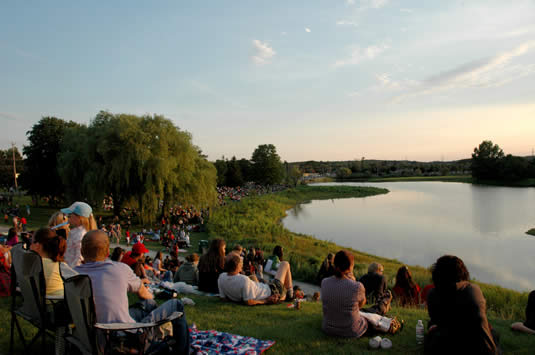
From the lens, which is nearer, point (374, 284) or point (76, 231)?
point (76, 231)

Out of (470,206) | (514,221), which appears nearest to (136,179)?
(514,221)

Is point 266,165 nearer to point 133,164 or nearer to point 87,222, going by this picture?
point 133,164

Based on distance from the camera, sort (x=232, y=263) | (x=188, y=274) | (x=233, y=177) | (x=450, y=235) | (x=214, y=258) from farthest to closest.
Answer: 1. (x=233, y=177)
2. (x=450, y=235)
3. (x=188, y=274)
4. (x=214, y=258)
5. (x=232, y=263)

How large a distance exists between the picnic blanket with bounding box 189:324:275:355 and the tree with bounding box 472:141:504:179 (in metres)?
97.1

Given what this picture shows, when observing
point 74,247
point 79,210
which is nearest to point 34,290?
point 74,247

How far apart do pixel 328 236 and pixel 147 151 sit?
14.2 metres

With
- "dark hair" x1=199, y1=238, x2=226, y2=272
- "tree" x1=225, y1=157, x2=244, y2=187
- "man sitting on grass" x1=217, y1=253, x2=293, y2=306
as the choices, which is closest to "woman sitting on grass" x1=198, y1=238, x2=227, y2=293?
"dark hair" x1=199, y1=238, x2=226, y2=272

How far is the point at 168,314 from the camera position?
10.6ft

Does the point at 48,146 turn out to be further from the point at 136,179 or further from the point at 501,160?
the point at 501,160

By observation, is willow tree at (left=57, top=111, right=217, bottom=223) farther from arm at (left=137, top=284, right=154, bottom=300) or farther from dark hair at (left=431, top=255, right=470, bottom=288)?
dark hair at (left=431, top=255, right=470, bottom=288)

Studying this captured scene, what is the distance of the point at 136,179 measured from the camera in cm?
2264

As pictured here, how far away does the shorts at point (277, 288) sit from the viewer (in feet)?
18.5

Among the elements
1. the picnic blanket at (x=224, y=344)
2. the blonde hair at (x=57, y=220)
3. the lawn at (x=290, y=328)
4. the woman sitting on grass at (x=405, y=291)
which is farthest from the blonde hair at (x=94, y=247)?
the woman sitting on grass at (x=405, y=291)

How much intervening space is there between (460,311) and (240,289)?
3.14 meters
